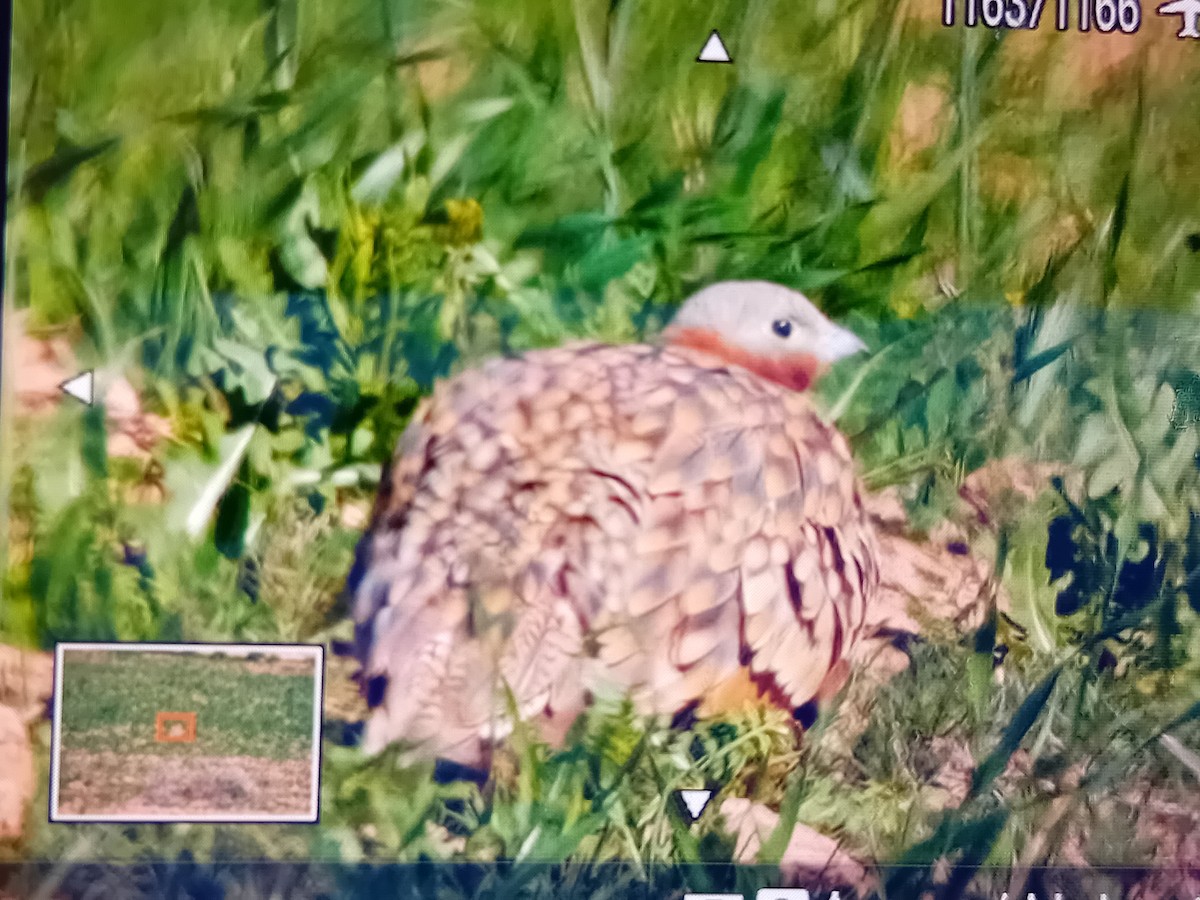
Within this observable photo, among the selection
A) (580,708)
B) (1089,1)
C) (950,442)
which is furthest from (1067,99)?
(580,708)

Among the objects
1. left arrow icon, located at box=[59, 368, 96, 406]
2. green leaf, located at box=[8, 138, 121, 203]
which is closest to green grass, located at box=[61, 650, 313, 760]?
left arrow icon, located at box=[59, 368, 96, 406]

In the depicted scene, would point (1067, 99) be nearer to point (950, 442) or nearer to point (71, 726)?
point (950, 442)

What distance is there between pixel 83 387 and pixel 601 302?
0.43 meters

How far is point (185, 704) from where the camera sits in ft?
3.12

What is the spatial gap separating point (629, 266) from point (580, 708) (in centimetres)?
37

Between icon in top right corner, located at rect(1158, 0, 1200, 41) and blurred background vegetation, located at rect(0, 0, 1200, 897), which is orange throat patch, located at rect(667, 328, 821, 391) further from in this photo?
icon in top right corner, located at rect(1158, 0, 1200, 41)

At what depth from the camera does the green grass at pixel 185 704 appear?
37.2 inches

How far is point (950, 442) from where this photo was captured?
40.1 inches

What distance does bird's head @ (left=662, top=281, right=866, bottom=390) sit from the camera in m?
1.00

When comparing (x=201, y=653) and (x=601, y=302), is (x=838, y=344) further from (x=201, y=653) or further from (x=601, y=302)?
(x=201, y=653)

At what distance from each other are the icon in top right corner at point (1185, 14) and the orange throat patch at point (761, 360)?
449 mm

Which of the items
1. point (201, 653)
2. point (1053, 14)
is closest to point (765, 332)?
point (1053, 14)

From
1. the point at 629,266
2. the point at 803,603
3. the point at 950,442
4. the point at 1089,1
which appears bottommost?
the point at 803,603

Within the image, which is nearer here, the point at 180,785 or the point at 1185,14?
the point at 180,785
